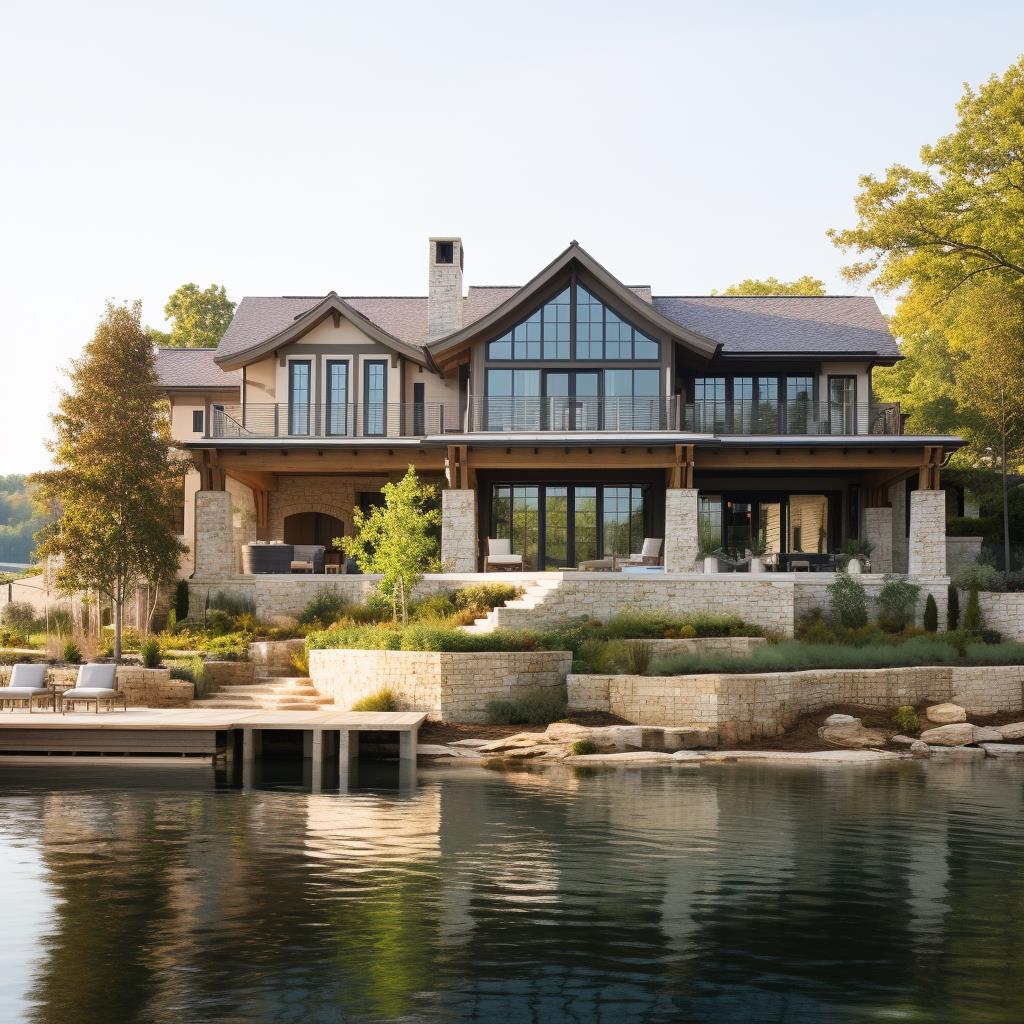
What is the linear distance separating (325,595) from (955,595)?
13439 millimetres

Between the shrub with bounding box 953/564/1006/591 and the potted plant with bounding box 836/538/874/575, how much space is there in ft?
6.68

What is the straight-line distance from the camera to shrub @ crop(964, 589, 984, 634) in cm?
2486

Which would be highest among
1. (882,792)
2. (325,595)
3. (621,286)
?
(621,286)

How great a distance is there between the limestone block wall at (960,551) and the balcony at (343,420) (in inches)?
491

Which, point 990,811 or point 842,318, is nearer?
point 990,811

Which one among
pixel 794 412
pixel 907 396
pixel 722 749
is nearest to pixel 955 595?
pixel 794 412

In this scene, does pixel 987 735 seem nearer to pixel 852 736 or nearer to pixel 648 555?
pixel 852 736

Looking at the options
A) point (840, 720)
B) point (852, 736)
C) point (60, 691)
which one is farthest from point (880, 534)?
point (60, 691)

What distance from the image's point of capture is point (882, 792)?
15750 mm

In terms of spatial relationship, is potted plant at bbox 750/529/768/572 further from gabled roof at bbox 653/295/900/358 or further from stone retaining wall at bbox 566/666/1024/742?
stone retaining wall at bbox 566/666/1024/742

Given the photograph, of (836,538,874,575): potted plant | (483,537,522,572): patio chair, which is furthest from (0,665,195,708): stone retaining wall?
(836,538,874,575): potted plant

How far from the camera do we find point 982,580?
2584cm

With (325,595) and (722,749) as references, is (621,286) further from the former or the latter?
(722,749)

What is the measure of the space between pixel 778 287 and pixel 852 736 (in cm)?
3308
